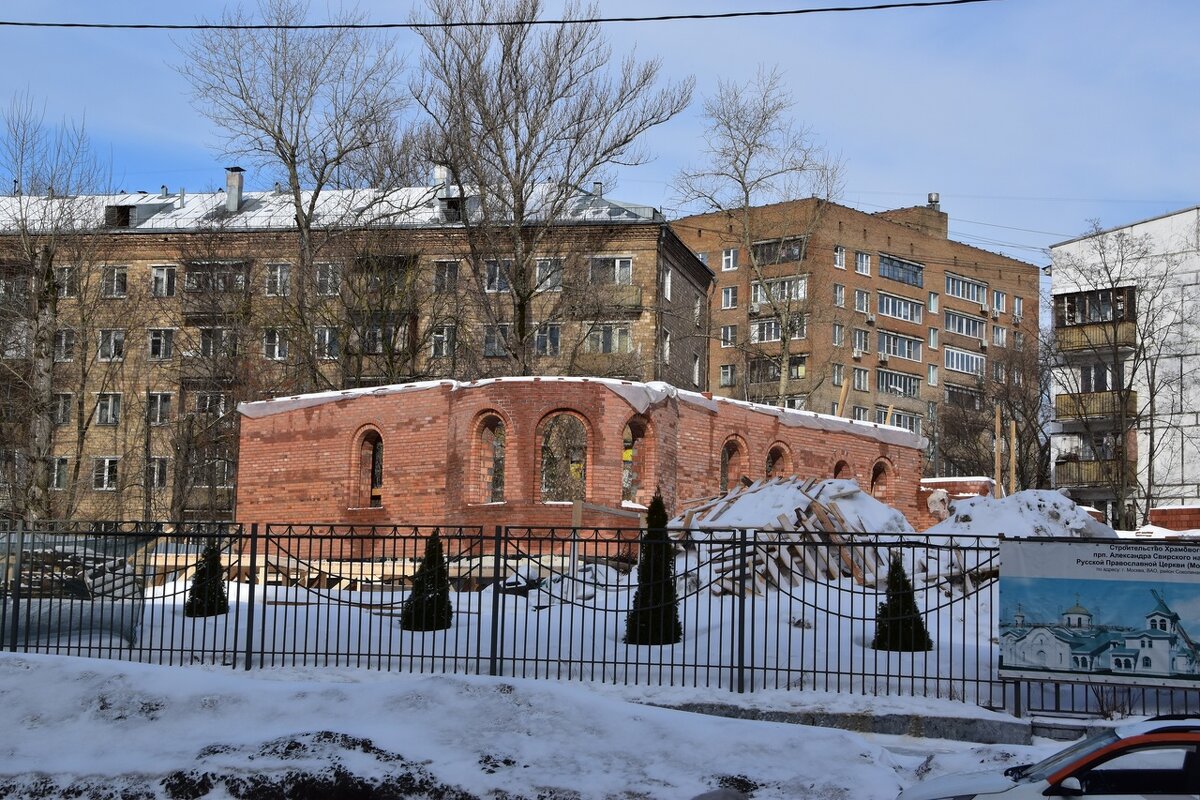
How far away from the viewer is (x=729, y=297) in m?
70.2

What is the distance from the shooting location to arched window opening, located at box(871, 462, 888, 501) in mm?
31956

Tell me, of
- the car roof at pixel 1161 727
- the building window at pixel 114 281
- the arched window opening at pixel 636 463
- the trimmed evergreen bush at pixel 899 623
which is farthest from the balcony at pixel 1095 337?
the car roof at pixel 1161 727

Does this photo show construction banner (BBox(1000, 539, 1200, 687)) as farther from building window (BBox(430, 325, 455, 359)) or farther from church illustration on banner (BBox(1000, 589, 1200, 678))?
building window (BBox(430, 325, 455, 359))

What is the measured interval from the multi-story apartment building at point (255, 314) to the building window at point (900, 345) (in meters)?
19.7

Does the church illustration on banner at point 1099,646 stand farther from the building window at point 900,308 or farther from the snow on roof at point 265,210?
the building window at point 900,308

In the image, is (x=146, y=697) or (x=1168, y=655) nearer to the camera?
(x=146, y=697)

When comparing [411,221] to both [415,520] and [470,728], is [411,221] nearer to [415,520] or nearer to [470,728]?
[415,520]

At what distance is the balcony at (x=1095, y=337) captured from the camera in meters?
43.9

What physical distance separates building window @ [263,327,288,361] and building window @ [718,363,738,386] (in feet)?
92.6

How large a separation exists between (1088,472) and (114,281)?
37466 mm

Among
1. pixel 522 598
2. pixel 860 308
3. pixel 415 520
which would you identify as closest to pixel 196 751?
pixel 522 598

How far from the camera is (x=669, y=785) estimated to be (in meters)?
8.82

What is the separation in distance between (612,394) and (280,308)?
2217cm

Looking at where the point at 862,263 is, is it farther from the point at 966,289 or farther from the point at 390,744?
the point at 390,744
